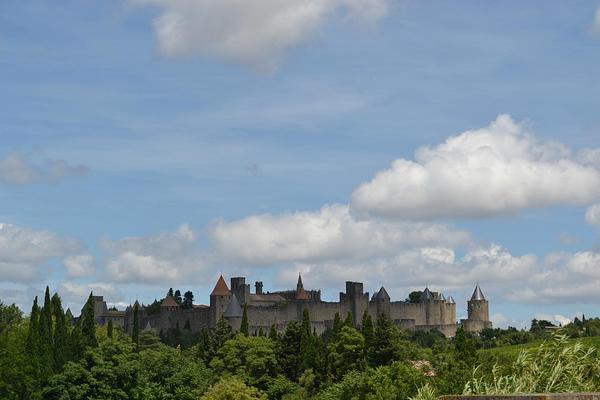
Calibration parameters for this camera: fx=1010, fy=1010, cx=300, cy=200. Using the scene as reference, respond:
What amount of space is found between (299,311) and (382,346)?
263ft

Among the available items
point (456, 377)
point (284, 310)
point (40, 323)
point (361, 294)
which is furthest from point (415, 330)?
point (456, 377)

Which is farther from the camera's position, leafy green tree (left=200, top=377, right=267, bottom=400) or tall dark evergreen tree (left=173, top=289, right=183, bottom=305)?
tall dark evergreen tree (left=173, top=289, right=183, bottom=305)

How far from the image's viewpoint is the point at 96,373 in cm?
6894

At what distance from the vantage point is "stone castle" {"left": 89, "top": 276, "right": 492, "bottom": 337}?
463 feet

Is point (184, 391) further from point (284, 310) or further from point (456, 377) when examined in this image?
point (284, 310)

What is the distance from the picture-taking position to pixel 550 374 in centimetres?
1884

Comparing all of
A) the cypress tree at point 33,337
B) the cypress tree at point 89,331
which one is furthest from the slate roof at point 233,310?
the cypress tree at point 33,337

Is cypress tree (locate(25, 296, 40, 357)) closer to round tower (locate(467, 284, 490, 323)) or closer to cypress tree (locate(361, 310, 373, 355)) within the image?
cypress tree (locate(361, 310, 373, 355))

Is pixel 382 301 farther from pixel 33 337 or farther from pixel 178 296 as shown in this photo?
pixel 33 337

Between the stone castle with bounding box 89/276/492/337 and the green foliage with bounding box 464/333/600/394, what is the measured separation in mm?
114841

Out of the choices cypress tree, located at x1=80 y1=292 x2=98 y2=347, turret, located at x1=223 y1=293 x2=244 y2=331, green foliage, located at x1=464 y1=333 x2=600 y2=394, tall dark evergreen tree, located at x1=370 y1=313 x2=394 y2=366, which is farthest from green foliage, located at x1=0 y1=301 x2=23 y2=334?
green foliage, located at x1=464 y1=333 x2=600 y2=394

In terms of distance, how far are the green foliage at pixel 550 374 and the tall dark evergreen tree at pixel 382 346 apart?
137ft

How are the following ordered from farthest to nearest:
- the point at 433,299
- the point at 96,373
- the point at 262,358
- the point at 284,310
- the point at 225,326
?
1. the point at 433,299
2. the point at 284,310
3. the point at 225,326
4. the point at 262,358
5. the point at 96,373

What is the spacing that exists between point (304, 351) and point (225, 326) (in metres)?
23.0
